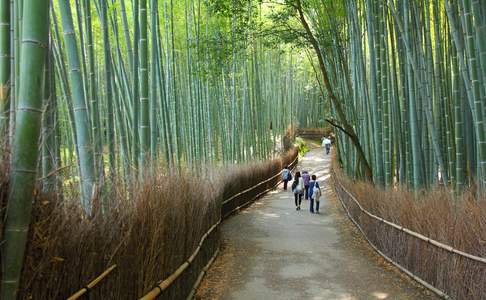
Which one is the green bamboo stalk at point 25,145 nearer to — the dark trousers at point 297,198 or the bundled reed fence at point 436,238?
the bundled reed fence at point 436,238

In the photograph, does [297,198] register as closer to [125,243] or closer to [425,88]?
[425,88]

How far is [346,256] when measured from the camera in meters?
7.07

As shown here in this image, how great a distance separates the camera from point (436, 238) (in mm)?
5020

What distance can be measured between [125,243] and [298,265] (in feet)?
12.1

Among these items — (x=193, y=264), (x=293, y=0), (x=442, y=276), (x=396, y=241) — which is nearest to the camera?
(x=442, y=276)

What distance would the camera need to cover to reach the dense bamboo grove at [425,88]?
17.4 feet

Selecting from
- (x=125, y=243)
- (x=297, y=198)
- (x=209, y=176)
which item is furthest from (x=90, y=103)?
(x=297, y=198)

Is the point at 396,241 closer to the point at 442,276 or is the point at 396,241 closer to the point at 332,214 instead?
the point at 442,276

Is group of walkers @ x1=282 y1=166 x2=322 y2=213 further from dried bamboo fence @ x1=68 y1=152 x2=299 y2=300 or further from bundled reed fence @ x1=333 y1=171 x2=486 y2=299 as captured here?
bundled reed fence @ x1=333 y1=171 x2=486 y2=299

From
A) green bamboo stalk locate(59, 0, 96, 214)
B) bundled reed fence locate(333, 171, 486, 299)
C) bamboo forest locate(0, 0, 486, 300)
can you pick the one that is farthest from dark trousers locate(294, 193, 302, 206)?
green bamboo stalk locate(59, 0, 96, 214)

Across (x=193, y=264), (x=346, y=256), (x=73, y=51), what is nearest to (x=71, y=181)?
(x=73, y=51)

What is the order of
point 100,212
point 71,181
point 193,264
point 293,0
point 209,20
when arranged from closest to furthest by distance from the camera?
point 71,181 → point 100,212 → point 193,264 → point 293,0 → point 209,20

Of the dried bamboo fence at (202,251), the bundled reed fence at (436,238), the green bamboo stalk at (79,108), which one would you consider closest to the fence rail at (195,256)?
the dried bamboo fence at (202,251)

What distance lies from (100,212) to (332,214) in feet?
31.4
